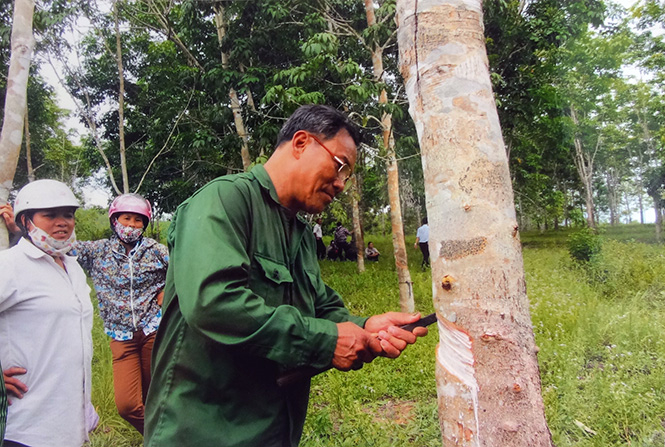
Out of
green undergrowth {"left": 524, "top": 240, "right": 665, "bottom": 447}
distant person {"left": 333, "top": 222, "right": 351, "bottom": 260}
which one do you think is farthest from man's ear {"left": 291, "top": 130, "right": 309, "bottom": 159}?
distant person {"left": 333, "top": 222, "right": 351, "bottom": 260}

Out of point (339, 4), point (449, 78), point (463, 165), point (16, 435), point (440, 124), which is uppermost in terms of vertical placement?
point (339, 4)

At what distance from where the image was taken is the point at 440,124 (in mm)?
1160

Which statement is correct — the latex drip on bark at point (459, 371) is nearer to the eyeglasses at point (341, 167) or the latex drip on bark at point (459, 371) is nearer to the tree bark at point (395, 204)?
the eyeglasses at point (341, 167)

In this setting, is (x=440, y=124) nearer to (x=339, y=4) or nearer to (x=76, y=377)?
(x=76, y=377)

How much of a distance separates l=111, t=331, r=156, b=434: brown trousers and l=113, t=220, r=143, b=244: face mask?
61 centimetres

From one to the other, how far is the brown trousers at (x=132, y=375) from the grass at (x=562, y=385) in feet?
2.76

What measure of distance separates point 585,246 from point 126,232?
Answer: 8927mm

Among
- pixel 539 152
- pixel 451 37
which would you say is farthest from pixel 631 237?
pixel 451 37

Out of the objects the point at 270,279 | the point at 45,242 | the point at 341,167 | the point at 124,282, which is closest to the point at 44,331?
the point at 45,242

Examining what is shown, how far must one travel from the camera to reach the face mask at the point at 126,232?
2.78 meters

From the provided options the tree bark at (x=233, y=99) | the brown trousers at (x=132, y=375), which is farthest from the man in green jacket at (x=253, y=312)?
the tree bark at (x=233, y=99)

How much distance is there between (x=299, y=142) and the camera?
1.32 metres

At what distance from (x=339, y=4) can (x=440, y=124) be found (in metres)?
6.93

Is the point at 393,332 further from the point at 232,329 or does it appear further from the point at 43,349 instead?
the point at 43,349
